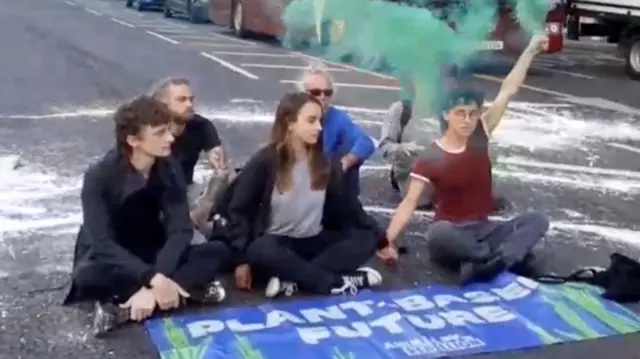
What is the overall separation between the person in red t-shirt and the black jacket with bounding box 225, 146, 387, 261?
31 cm

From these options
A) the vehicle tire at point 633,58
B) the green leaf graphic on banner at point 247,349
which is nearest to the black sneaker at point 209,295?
the green leaf graphic on banner at point 247,349

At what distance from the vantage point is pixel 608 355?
172 inches

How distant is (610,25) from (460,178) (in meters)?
10.7

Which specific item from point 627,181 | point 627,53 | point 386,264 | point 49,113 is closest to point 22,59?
point 49,113

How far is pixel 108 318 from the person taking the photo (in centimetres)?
453

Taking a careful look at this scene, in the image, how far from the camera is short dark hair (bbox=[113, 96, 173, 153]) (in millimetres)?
4645

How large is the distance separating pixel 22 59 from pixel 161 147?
12.7 m

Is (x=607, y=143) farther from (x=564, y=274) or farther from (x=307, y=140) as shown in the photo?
(x=307, y=140)

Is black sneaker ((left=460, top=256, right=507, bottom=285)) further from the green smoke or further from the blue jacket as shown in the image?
the green smoke

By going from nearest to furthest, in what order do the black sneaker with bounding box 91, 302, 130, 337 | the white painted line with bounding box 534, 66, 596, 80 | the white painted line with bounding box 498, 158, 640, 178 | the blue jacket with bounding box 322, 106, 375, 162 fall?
1. the black sneaker with bounding box 91, 302, 130, 337
2. the blue jacket with bounding box 322, 106, 375, 162
3. the white painted line with bounding box 498, 158, 640, 178
4. the white painted line with bounding box 534, 66, 596, 80

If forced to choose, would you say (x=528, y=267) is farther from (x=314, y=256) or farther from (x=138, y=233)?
(x=138, y=233)

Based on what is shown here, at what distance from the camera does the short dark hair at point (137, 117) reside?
15.2ft

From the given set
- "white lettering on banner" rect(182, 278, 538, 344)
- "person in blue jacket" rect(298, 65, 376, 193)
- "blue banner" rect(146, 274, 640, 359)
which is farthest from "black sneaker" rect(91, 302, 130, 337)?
"person in blue jacket" rect(298, 65, 376, 193)

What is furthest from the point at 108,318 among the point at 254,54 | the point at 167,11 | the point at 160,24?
the point at 167,11
